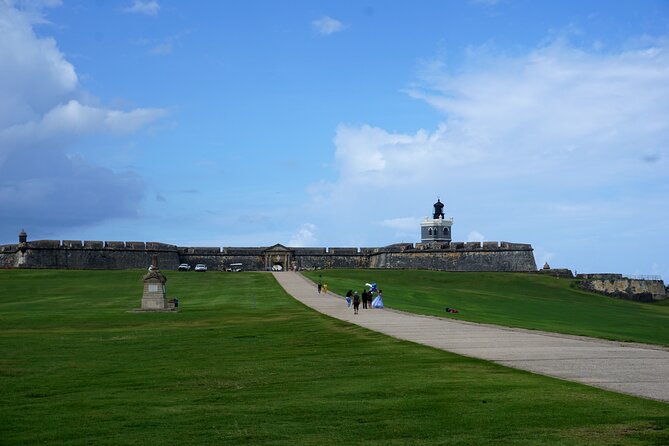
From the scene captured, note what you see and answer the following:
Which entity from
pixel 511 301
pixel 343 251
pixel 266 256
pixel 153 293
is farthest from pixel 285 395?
pixel 343 251

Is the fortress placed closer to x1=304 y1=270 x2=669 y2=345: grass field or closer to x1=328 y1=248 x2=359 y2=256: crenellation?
x1=328 y1=248 x2=359 y2=256: crenellation

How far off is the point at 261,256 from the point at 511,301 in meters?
37.4

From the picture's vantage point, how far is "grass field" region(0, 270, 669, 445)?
994 cm

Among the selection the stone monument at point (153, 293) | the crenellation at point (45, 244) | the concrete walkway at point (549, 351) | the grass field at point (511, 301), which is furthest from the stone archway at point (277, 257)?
the concrete walkway at point (549, 351)

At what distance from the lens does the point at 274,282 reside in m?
59.6

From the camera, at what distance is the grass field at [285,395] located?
9.94m

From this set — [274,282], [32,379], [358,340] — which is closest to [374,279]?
[274,282]

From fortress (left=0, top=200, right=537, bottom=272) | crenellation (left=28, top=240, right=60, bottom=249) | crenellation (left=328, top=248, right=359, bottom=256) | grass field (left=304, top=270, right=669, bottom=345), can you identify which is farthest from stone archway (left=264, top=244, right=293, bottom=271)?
crenellation (left=28, top=240, right=60, bottom=249)

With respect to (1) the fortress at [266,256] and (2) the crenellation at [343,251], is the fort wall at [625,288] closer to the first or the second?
(1) the fortress at [266,256]

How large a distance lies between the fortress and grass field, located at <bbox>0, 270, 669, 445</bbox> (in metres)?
53.4

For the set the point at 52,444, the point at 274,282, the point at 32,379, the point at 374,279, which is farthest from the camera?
the point at 374,279

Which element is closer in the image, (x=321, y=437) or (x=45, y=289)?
(x=321, y=437)

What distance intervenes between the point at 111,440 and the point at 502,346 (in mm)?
11817

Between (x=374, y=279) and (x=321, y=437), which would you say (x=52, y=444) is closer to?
(x=321, y=437)
